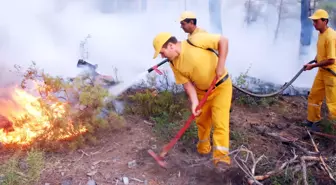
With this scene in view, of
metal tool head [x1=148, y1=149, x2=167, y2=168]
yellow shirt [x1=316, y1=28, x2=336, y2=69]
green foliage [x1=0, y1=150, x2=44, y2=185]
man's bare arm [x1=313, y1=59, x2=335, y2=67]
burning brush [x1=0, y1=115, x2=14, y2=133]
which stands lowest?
metal tool head [x1=148, y1=149, x2=167, y2=168]

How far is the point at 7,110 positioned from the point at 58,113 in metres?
0.95

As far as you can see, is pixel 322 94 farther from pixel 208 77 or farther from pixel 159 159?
pixel 159 159

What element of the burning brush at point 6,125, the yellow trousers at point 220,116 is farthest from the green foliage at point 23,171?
the yellow trousers at point 220,116

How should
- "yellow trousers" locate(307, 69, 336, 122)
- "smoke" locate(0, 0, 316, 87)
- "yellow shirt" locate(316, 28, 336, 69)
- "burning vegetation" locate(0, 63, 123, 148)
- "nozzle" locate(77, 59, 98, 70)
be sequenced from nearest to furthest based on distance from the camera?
"burning vegetation" locate(0, 63, 123, 148) → "yellow shirt" locate(316, 28, 336, 69) → "yellow trousers" locate(307, 69, 336, 122) → "nozzle" locate(77, 59, 98, 70) → "smoke" locate(0, 0, 316, 87)

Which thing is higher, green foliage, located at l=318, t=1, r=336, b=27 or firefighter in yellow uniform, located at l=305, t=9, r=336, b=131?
green foliage, located at l=318, t=1, r=336, b=27

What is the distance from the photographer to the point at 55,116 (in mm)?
4590

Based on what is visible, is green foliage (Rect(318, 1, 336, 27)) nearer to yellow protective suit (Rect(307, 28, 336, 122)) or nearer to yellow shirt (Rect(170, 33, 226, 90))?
yellow protective suit (Rect(307, 28, 336, 122))

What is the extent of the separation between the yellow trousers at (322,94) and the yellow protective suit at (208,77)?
198 centimetres

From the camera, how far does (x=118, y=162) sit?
172 inches

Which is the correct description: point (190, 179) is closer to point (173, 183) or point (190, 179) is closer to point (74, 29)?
point (173, 183)

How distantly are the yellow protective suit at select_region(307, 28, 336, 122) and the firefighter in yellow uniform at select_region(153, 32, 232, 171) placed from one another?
1963mm

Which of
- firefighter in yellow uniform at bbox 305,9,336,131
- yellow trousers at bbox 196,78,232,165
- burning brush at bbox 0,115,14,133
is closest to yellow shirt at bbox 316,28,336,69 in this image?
firefighter in yellow uniform at bbox 305,9,336,131

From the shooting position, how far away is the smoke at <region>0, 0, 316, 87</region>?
6754mm

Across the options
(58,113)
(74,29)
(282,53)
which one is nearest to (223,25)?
(282,53)
